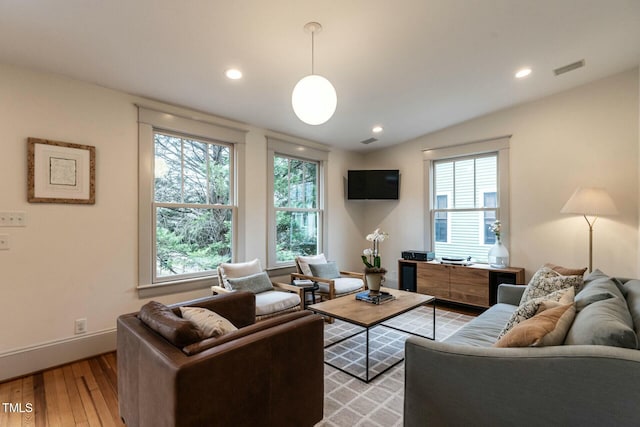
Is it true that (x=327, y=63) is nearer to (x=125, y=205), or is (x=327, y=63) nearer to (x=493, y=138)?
(x=125, y=205)

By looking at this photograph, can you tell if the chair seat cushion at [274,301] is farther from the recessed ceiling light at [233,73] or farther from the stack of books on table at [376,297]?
the recessed ceiling light at [233,73]

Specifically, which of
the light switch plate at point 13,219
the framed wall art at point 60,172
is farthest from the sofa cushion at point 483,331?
the light switch plate at point 13,219

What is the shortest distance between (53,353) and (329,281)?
2.68 meters

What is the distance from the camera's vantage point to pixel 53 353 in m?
2.59

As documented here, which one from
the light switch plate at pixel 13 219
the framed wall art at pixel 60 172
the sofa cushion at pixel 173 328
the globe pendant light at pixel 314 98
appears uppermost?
the globe pendant light at pixel 314 98

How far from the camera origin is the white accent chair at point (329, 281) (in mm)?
3718

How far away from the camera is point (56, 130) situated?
Result: 2.63 metres

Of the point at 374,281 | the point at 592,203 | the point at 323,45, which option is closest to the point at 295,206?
the point at 374,281

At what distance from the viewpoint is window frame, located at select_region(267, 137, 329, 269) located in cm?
422

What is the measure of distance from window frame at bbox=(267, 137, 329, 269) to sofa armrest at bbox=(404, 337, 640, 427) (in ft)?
9.79

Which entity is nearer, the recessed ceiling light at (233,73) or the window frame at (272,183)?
the recessed ceiling light at (233,73)

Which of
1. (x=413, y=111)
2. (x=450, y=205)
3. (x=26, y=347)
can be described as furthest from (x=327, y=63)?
(x=26, y=347)

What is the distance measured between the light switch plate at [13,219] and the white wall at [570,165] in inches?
199

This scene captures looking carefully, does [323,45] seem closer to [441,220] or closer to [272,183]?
[272,183]
